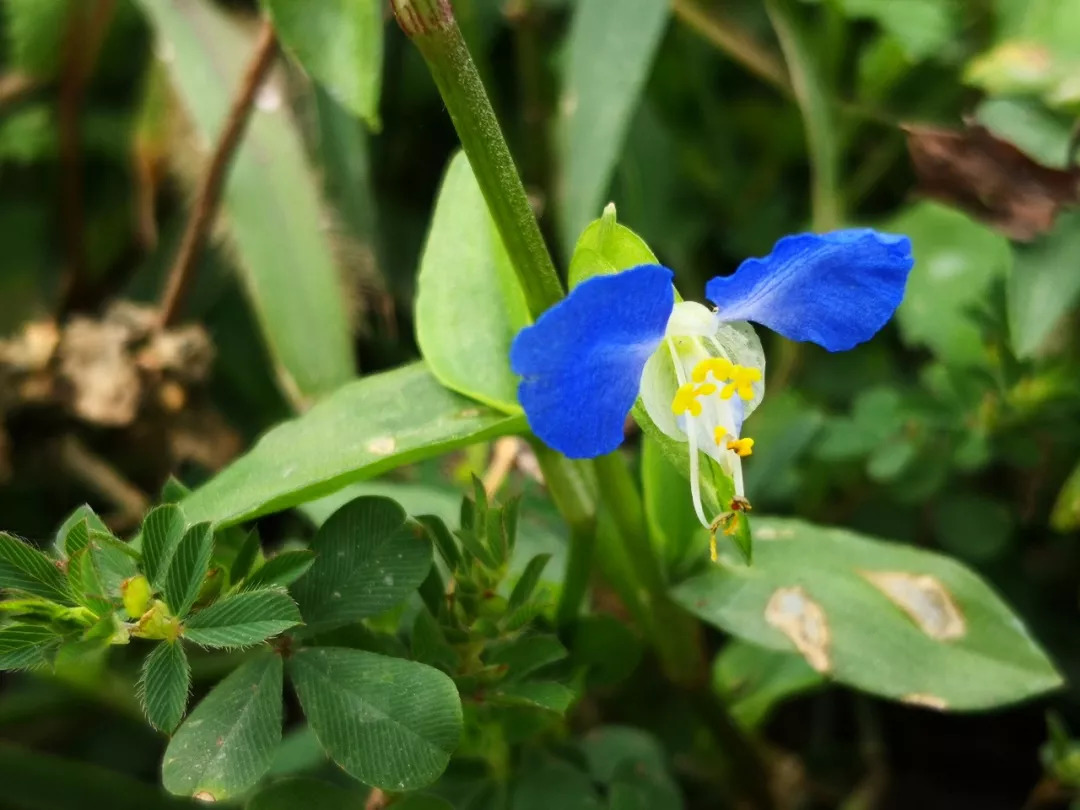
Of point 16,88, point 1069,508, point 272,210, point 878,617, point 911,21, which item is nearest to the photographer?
point 878,617

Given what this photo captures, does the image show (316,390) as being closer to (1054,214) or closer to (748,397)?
(748,397)

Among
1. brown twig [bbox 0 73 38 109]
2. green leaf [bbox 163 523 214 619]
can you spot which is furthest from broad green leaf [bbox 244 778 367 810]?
brown twig [bbox 0 73 38 109]

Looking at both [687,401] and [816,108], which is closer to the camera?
[687,401]

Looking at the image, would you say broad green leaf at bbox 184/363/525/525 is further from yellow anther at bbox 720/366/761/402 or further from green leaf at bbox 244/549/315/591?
yellow anther at bbox 720/366/761/402

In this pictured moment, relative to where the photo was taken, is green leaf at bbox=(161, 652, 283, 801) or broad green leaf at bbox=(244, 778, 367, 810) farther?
broad green leaf at bbox=(244, 778, 367, 810)

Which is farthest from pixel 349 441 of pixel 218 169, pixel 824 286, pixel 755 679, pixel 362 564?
pixel 218 169

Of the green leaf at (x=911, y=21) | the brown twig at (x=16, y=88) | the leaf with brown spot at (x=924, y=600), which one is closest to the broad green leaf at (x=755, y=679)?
the leaf with brown spot at (x=924, y=600)

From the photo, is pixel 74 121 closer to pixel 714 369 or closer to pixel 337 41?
pixel 337 41
